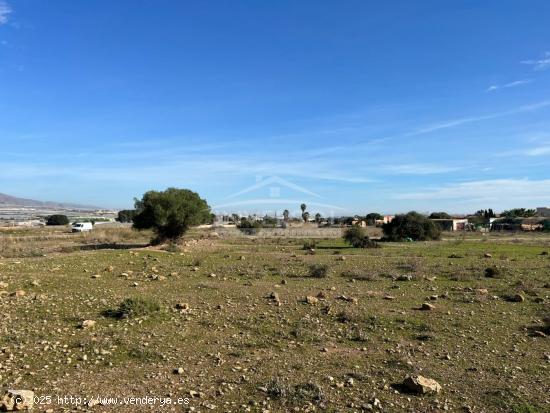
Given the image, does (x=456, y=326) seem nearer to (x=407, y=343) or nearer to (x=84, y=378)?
(x=407, y=343)

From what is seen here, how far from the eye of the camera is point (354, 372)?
6.61m

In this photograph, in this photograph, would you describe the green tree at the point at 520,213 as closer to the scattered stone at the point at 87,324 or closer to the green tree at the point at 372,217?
the green tree at the point at 372,217

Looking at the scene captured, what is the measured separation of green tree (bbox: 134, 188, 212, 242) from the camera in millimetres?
32438

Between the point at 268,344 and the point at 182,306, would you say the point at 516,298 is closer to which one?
the point at 268,344

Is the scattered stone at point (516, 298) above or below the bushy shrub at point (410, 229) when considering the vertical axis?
below

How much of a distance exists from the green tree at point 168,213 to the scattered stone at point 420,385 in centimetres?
2767

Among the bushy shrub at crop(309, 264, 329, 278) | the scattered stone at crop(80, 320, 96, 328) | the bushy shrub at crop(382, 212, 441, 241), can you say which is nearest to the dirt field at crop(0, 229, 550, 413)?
the scattered stone at crop(80, 320, 96, 328)

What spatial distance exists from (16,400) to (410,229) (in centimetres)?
4741

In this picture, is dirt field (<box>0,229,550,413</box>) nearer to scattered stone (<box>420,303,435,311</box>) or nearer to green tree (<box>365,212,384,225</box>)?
scattered stone (<box>420,303,435,311</box>)

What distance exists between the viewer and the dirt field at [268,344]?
18.8ft

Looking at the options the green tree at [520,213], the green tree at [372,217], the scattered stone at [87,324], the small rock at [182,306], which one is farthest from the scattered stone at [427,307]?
the green tree at [520,213]

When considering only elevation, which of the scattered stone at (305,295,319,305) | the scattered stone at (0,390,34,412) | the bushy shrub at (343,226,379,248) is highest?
the bushy shrub at (343,226,379,248)

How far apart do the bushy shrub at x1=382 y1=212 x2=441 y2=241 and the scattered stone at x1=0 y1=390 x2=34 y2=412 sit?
4527 cm

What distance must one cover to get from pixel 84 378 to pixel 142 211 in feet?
92.1
